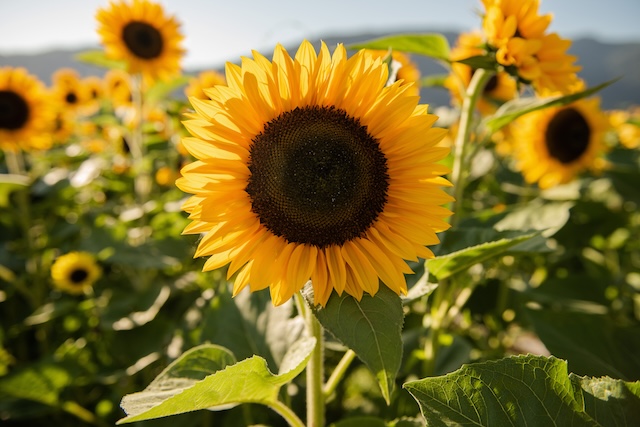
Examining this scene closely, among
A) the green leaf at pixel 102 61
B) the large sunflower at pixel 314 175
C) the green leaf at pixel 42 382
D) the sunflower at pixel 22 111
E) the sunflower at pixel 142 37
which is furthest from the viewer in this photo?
the sunflower at pixel 22 111

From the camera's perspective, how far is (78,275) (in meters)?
2.79

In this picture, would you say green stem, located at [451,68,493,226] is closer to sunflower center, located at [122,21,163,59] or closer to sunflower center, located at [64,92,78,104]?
sunflower center, located at [122,21,163,59]

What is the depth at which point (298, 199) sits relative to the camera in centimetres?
109

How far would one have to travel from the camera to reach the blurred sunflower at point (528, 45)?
4.50 feet

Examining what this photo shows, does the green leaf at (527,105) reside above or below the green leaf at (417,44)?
below

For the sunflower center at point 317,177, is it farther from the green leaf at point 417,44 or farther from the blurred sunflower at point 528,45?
the blurred sunflower at point 528,45

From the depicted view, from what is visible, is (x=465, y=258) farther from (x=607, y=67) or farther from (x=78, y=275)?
(x=607, y=67)

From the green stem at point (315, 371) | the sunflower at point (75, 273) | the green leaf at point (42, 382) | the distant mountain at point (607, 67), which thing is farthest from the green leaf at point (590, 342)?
the distant mountain at point (607, 67)

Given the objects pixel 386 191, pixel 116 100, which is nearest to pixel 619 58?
pixel 116 100

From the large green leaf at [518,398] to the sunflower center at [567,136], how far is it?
86.0 inches

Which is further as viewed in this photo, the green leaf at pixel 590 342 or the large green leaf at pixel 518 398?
the green leaf at pixel 590 342

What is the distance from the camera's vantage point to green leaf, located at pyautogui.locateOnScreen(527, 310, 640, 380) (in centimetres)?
141

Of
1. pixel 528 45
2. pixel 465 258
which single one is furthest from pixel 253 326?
pixel 528 45

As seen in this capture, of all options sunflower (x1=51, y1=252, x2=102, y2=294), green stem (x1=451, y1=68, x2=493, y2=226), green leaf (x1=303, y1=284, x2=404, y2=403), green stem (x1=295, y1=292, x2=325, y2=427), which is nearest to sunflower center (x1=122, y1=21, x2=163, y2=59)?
sunflower (x1=51, y1=252, x2=102, y2=294)
